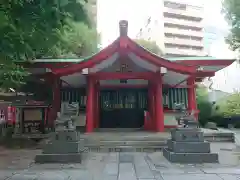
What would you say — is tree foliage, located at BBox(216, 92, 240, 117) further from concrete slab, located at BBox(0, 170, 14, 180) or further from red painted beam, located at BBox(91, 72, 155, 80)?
concrete slab, located at BBox(0, 170, 14, 180)

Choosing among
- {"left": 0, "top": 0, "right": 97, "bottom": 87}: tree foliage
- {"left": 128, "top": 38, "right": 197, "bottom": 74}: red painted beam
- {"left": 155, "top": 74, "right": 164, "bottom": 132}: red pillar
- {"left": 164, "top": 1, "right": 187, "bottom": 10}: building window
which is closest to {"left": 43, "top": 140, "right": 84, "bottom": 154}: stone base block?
{"left": 0, "top": 0, "right": 97, "bottom": 87}: tree foliage

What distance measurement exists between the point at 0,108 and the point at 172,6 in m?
56.4

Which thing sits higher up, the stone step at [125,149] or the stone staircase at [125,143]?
the stone staircase at [125,143]

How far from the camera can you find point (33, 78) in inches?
616

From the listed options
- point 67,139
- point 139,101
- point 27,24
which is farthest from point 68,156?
point 139,101

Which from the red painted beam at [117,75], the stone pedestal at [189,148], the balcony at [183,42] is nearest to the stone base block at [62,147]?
the stone pedestal at [189,148]

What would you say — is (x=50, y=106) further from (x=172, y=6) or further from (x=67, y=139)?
(x=172, y=6)

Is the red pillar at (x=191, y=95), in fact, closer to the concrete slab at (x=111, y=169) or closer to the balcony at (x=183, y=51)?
the concrete slab at (x=111, y=169)

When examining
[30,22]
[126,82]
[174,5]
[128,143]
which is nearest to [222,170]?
[128,143]

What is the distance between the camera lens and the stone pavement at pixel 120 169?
663 cm

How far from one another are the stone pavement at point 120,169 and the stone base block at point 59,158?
265 mm

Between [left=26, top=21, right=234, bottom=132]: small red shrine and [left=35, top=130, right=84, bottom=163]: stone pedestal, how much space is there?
3.92 meters

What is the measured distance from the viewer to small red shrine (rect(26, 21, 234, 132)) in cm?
1234

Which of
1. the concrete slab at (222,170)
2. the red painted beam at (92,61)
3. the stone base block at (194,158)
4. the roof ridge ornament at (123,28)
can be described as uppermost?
the roof ridge ornament at (123,28)
